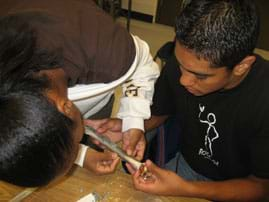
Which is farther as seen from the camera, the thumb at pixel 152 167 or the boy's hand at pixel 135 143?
the boy's hand at pixel 135 143

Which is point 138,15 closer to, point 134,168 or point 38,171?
point 134,168

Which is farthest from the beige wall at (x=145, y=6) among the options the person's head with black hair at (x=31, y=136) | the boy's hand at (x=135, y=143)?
the person's head with black hair at (x=31, y=136)

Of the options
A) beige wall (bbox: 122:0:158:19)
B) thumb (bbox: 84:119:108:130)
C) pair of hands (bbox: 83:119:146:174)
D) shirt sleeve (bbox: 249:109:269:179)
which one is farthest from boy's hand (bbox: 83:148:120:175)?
beige wall (bbox: 122:0:158:19)

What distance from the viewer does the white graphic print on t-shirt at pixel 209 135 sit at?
1.00m

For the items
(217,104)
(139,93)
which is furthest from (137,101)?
(217,104)

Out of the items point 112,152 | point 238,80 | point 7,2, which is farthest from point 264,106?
point 7,2

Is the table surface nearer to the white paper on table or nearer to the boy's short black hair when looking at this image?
the white paper on table

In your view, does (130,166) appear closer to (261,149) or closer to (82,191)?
(82,191)

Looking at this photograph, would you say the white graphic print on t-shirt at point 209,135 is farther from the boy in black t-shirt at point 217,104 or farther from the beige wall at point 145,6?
the beige wall at point 145,6

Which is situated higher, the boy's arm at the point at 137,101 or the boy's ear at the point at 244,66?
the boy's ear at the point at 244,66

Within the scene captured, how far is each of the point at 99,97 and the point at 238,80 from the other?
398mm

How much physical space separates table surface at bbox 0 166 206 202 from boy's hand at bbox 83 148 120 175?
0.02 metres

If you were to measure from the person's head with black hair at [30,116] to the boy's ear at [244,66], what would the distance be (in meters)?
0.42

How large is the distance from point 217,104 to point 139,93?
0.78 feet
